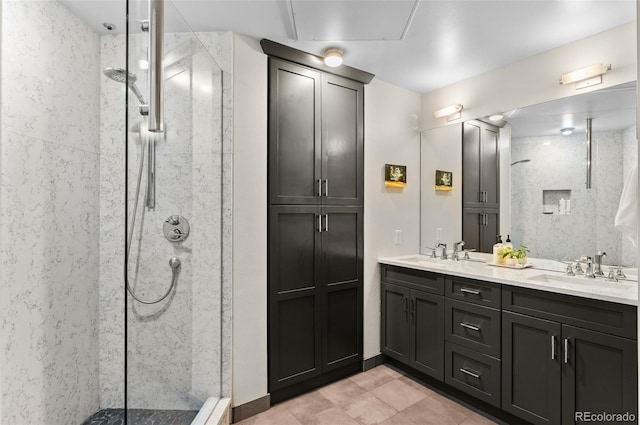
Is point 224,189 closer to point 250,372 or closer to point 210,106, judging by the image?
point 210,106

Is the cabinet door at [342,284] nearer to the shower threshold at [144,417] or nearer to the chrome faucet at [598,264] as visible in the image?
the shower threshold at [144,417]

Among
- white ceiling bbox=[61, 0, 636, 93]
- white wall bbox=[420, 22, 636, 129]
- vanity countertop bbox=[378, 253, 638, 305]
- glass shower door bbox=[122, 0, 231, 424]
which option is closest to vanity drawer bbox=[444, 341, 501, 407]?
vanity countertop bbox=[378, 253, 638, 305]

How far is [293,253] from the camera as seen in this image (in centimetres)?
A: 234

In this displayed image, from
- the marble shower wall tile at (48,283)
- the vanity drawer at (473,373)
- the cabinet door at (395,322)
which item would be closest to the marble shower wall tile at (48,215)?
the marble shower wall tile at (48,283)

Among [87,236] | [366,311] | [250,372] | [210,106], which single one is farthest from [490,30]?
[87,236]

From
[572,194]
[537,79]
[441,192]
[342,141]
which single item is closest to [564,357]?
[572,194]

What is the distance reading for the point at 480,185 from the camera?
108 inches

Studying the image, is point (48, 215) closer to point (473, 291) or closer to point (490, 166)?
point (473, 291)

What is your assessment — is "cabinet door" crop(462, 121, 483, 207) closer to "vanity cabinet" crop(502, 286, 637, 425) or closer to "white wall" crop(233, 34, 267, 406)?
"vanity cabinet" crop(502, 286, 637, 425)

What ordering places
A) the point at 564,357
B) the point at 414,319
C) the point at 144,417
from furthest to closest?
1. the point at 414,319
2. the point at 564,357
3. the point at 144,417

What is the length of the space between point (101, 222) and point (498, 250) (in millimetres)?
2894

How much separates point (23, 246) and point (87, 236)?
16.0 inches

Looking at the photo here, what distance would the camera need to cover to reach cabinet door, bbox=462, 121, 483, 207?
9.05ft

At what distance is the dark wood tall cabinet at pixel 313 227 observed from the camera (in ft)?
7.39
